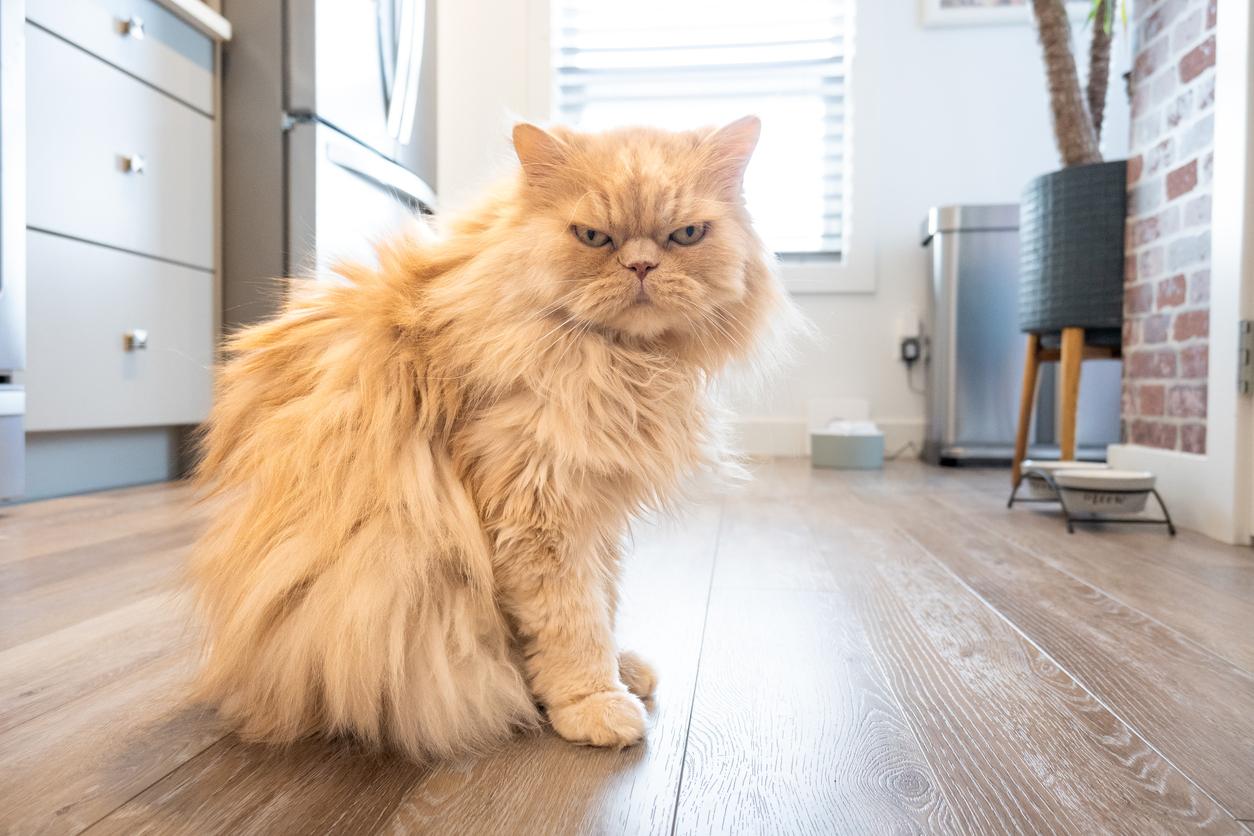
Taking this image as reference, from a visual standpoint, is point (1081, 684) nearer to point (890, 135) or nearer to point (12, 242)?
point (12, 242)

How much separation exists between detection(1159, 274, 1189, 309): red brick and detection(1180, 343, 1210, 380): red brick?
12 cm

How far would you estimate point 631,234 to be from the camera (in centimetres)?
90

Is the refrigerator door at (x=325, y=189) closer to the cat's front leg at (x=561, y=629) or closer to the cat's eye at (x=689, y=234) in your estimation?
the cat's eye at (x=689, y=234)

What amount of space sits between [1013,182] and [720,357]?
10.9 feet

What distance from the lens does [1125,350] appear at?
7.66 ft

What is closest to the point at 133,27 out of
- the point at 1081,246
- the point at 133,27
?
the point at 133,27

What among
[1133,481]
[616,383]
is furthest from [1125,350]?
[616,383]

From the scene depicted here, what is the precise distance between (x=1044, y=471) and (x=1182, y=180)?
0.74 m

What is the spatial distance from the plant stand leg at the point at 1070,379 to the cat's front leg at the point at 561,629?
2.01 metres

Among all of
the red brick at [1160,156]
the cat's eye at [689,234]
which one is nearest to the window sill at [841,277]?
the red brick at [1160,156]

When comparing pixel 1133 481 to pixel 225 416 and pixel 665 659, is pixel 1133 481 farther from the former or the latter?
pixel 225 416

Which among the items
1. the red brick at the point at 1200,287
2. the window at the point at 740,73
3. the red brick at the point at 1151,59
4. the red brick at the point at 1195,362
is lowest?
the red brick at the point at 1195,362

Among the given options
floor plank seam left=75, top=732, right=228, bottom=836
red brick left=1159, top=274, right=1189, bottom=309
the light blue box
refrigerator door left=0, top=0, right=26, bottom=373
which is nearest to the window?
the light blue box

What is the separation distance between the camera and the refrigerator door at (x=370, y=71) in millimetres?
2594
